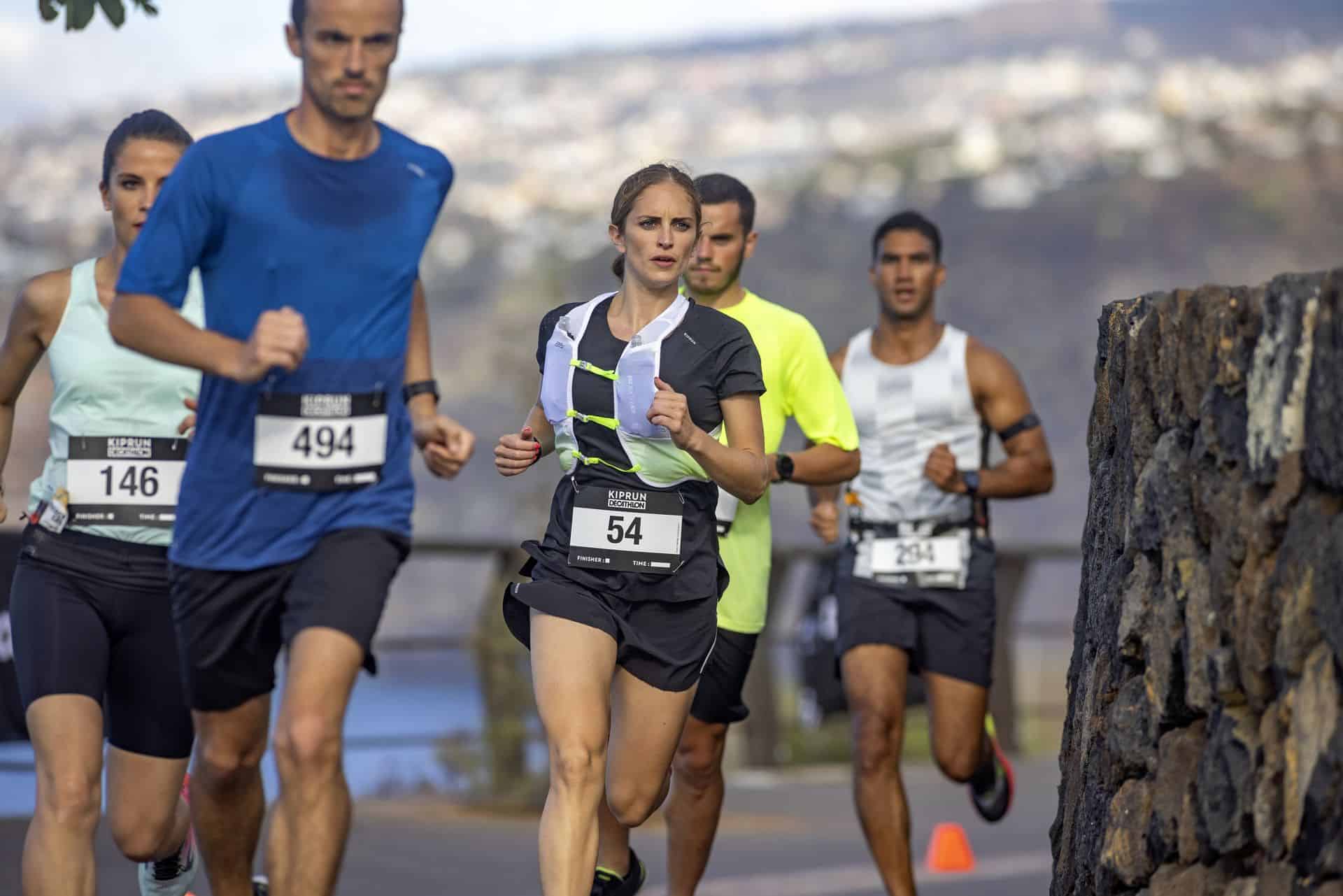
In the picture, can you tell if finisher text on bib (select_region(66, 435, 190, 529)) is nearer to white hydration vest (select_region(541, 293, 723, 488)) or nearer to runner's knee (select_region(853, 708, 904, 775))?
white hydration vest (select_region(541, 293, 723, 488))

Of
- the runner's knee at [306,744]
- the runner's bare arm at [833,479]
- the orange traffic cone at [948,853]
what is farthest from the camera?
the orange traffic cone at [948,853]

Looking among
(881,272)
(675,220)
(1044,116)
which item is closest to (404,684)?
(881,272)

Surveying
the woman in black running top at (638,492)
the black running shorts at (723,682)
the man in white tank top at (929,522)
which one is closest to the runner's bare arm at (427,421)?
the woman in black running top at (638,492)

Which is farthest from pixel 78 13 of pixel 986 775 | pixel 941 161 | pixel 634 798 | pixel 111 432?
pixel 941 161

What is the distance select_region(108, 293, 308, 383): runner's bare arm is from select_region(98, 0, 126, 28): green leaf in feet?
8.81

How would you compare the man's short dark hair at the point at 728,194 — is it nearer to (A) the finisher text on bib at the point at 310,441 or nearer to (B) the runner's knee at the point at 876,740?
(B) the runner's knee at the point at 876,740

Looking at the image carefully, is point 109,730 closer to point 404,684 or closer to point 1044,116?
point 404,684

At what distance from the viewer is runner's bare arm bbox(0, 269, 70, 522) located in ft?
18.8

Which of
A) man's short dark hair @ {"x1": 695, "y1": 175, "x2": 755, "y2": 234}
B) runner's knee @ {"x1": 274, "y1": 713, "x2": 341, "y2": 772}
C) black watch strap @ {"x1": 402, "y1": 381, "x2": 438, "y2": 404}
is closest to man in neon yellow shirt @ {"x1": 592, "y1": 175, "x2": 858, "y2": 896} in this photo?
man's short dark hair @ {"x1": 695, "y1": 175, "x2": 755, "y2": 234}

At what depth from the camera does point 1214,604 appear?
13.7ft

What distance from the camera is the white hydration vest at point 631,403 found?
536cm

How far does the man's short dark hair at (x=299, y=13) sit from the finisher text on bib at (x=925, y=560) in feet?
10.8

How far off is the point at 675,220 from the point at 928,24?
6563cm

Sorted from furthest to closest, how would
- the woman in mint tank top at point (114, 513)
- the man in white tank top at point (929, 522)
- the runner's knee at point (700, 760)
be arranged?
the man in white tank top at point (929, 522) < the runner's knee at point (700, 760) < the woman in mint tank top at point (114, 513)
